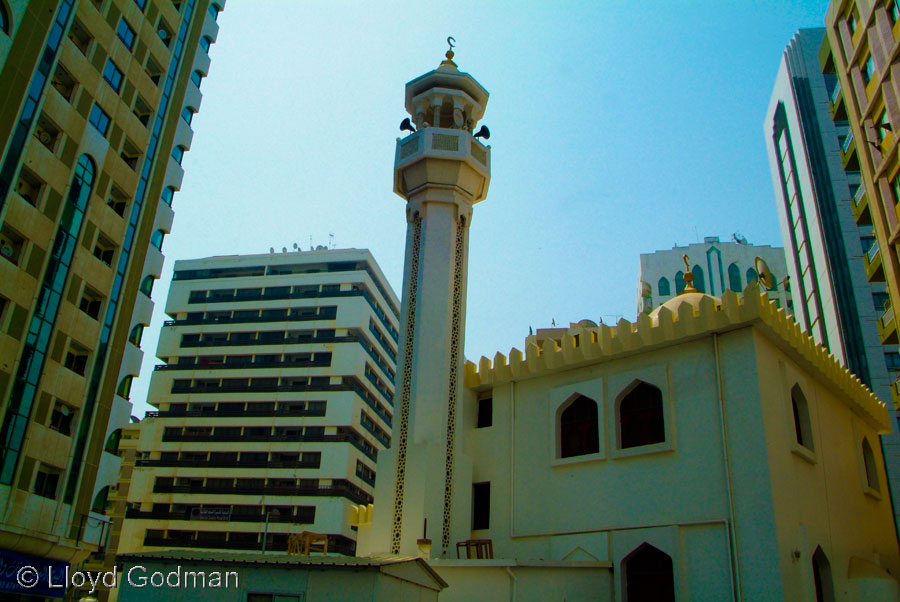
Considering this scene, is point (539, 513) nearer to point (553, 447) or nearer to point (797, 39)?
point (553, 447)

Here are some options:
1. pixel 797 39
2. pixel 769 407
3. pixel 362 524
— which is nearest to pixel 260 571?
pixel 362 524

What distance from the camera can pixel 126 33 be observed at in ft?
87.6

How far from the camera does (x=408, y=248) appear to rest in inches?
870

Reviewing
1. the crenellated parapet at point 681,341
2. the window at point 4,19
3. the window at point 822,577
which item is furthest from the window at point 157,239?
the window at point 822,577

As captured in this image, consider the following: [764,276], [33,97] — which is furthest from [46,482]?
[764,276]

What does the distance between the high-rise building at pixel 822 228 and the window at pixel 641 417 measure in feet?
82.2

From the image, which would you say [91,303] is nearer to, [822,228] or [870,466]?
[870,466]

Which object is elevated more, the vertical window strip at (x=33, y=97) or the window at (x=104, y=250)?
the vertical window strip at (x=33, y=97)

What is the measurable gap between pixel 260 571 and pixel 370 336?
142 feet

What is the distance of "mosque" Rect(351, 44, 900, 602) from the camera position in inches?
610

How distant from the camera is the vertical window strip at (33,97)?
20.8 meters

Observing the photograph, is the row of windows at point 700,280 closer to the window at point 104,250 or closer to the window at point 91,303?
the window at point 104,250

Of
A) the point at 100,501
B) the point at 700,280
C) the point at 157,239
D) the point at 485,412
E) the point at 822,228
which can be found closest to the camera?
the point at 485,412

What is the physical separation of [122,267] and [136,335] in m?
2.43
